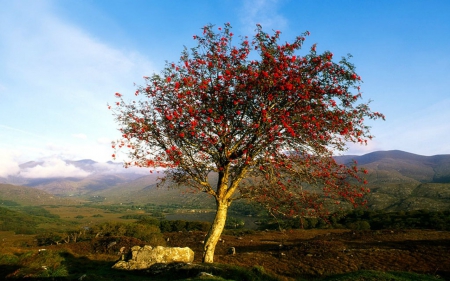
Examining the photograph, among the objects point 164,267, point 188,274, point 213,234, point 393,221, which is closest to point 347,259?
point 213,234

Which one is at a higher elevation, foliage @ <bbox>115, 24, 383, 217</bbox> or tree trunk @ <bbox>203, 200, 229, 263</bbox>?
foliage @ <bbox>115, 24, 383, 217</bbox>

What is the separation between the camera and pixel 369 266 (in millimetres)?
23969

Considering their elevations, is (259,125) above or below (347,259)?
above

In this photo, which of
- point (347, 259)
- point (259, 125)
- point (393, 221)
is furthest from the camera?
point (393, 221)

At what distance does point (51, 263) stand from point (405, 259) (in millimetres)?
31159

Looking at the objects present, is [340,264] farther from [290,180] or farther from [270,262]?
[290,180]

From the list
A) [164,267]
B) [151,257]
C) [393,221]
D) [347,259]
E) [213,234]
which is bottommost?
[393,221]

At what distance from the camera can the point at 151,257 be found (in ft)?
60.2

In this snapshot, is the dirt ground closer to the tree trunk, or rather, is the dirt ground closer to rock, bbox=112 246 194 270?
rock, bbox=112 246 194 270

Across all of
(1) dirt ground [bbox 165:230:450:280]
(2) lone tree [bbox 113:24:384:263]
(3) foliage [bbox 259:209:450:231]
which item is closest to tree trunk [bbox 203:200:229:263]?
(2) lone tree [bbox 113:24:384:263]

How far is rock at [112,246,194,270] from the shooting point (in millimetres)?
17938

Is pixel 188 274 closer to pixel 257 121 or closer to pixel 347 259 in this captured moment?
pixel 257 121

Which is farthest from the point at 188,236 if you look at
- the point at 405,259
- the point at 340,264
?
the point at 405,259

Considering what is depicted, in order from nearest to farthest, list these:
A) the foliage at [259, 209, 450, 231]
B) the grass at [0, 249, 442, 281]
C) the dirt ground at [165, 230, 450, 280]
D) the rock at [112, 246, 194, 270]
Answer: the grass at [0, 249, 442, 281] → the rock at [112, 246, 194, 270] → the dirt ground at [165, 230, 450, 280] → the foliage at [259, 209, 450, 231]
